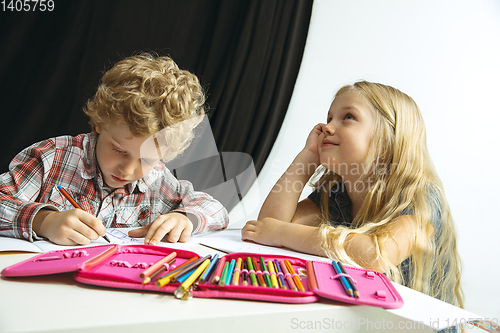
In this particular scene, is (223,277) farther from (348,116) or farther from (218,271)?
(348,116)

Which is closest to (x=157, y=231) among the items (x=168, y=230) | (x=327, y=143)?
(x=168, y=230)

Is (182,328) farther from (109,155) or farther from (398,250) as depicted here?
(109,155)

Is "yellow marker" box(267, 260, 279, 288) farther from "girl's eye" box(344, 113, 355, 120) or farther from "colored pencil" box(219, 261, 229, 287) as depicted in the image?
"girl's eye" box(344, 113, 355, 120)

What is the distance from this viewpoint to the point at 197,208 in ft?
2.66

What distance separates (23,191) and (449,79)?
140 cm

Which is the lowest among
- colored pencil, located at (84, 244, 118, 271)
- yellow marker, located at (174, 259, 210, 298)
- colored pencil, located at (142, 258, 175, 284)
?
colored pencil, located at (84, 244, 118, 271)

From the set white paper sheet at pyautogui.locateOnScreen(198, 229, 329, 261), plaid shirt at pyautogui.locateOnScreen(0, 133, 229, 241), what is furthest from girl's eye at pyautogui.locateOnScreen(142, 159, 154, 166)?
white paper sheet at pyautogui.locateOnScreen(198, 229, 329, 261)

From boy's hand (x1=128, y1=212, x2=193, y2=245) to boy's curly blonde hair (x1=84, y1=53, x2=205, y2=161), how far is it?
23 cm

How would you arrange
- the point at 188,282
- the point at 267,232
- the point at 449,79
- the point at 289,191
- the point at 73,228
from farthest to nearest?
the point at 449,79, the point at 289,191, the point at 267,232, the point at 73,228, the point at 188,282

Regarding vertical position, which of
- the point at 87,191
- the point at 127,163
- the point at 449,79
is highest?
the point at 449,79

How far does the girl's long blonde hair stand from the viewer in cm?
62

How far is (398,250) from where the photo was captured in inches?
22.7

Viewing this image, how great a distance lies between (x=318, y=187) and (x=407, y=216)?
358mm

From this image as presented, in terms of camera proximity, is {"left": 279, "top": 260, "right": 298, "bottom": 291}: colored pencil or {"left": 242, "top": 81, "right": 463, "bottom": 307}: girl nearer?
{"left": 279, "top": 260, "right": 298, "bottom": 291}: colored pencil
